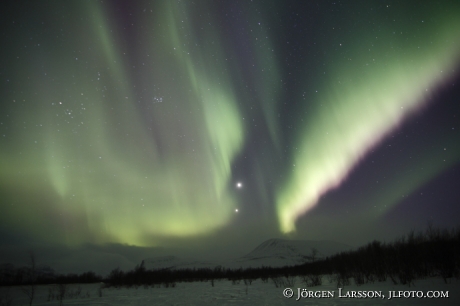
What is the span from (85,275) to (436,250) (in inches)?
3836

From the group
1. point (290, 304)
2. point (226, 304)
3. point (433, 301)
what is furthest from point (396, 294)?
point (226, 304)

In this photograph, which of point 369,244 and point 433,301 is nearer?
point 433,301

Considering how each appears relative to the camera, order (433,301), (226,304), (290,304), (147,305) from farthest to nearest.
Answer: (147,305) < (226,304) < (290,304) < (433,301)

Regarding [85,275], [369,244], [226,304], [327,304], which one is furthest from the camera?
[85,275]

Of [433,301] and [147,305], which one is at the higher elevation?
[433,301]

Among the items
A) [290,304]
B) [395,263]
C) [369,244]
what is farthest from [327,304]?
[369,244]

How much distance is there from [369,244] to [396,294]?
23293 millimetres

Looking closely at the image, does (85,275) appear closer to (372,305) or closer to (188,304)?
(188,304)

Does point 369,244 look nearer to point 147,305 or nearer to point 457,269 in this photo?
point 457,269

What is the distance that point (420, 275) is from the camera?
13953 millimetres

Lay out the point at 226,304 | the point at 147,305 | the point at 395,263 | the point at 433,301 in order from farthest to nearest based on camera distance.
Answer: the point at 395,263 → the point at 147,305 → the point at 226,304 → the point at 433,301

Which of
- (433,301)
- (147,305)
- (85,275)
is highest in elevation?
(433,301)

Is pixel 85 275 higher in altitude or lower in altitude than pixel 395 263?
lower

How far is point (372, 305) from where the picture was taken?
8055mm
